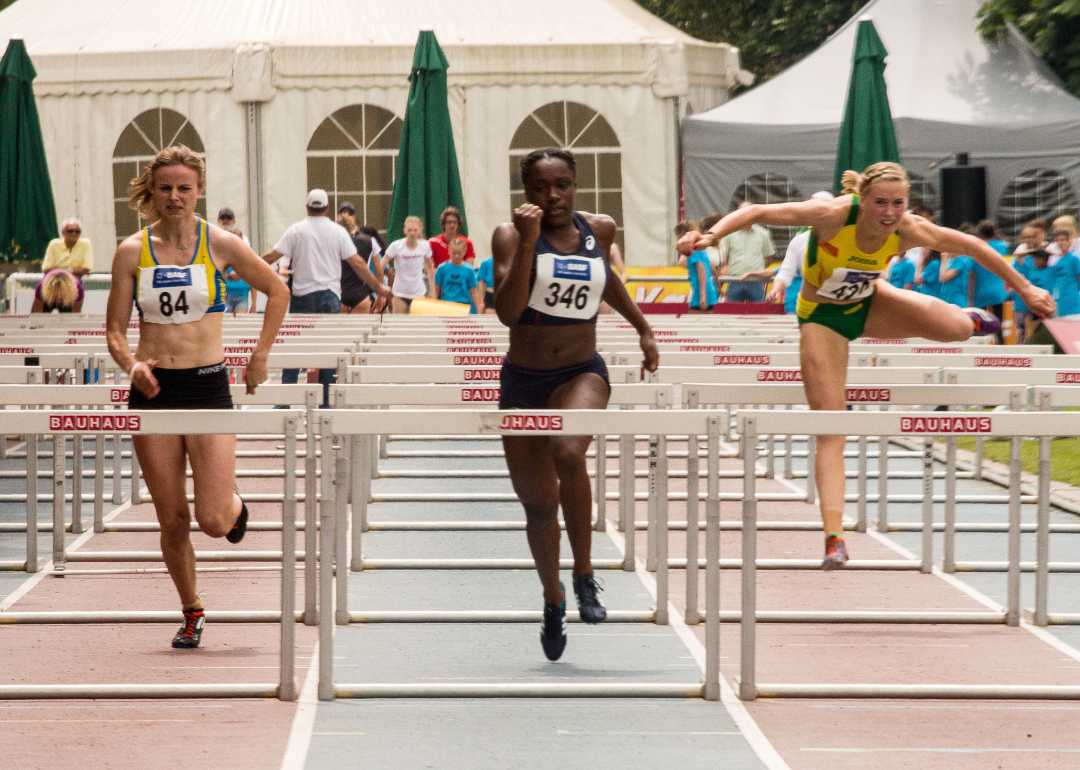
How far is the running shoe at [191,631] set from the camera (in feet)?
20.7

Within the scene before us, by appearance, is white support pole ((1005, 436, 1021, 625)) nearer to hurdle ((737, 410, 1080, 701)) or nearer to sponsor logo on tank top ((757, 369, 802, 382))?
hurdle ((737, 410, 1080, 701))

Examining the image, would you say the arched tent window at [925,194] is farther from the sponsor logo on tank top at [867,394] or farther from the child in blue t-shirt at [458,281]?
the sponsor logo on tank top at [867,394]

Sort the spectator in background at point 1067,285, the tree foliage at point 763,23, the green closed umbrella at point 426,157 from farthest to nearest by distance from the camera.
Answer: the tree foliage at point 763,23 → the green closed umbrella at point 426,157 → the spectator in background at point 1067,285

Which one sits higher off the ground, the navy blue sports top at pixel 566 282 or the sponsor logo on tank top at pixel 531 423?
the navy blue sports top at pixel 566 282

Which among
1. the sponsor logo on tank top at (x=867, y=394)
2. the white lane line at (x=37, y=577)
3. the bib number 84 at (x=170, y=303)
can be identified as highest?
the bib number 84 at (x=170, y=303)

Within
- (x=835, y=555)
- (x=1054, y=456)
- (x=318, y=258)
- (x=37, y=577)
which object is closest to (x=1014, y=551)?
(x=835, y=555)

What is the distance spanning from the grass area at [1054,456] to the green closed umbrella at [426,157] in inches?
378

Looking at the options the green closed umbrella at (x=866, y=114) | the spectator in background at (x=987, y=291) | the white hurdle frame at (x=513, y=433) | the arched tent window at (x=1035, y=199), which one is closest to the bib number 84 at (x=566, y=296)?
the white hurdle frame at (x=513, y=433)

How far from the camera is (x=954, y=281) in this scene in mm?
17188

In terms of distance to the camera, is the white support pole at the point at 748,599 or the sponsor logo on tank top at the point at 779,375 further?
the sponsor logo on tank top at the point at 779,375

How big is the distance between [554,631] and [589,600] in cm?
19

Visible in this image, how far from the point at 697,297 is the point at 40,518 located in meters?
9.95

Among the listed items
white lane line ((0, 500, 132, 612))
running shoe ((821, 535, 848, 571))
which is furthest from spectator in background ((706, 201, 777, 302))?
running shoe ((821, 535, 848, 571))

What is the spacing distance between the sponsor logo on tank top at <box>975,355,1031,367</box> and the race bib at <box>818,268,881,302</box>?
2230mm
